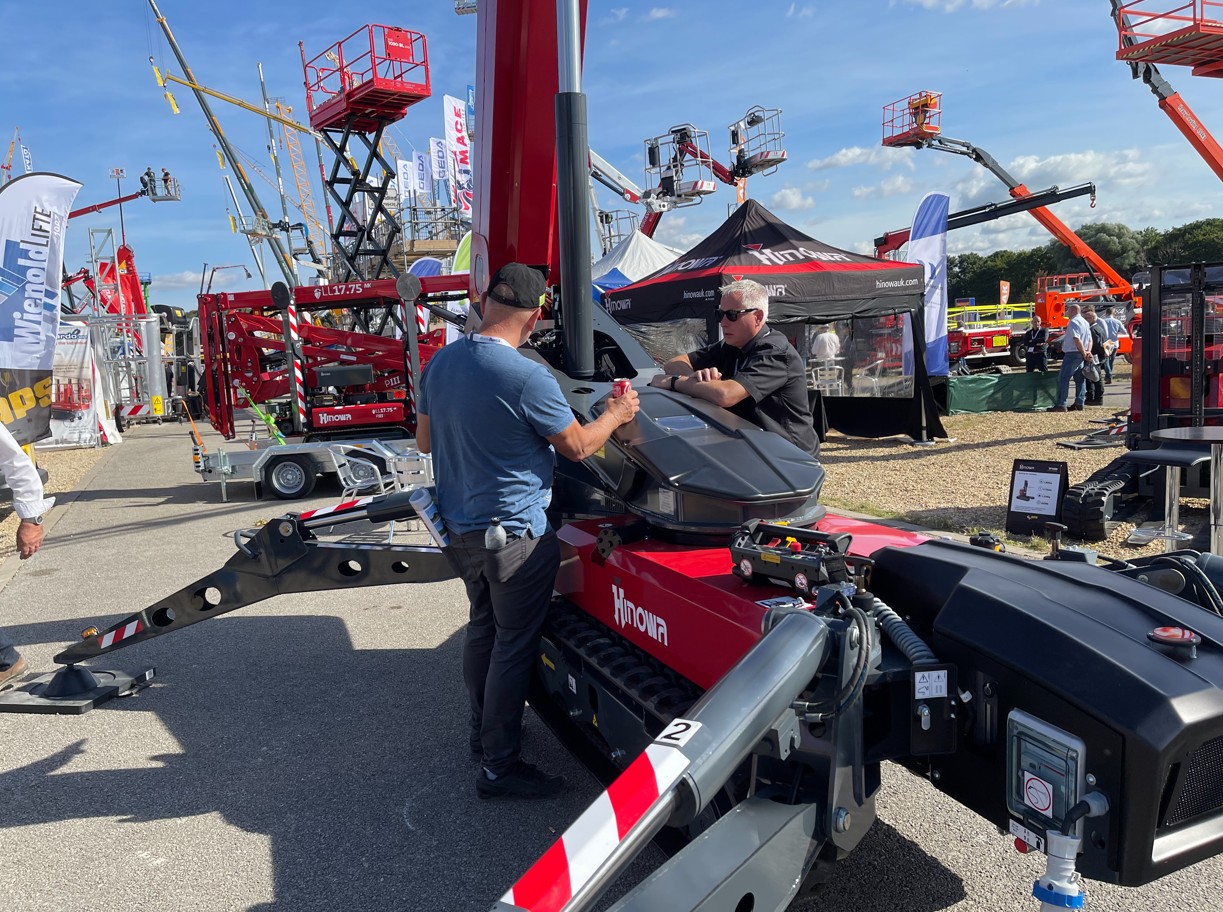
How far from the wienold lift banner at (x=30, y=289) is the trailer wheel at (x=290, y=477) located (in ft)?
8.00

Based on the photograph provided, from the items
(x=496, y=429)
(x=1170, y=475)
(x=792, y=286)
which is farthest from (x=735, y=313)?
(x=792, y=286)

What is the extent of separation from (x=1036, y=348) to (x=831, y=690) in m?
24.1

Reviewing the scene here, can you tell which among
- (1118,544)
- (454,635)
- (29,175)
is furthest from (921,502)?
(29,175)

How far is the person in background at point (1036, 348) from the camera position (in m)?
22.0

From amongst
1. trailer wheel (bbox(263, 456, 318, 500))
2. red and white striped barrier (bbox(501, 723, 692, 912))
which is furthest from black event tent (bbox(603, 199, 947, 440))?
red and white striped barrier (bbox(501, 723, 692, 912))

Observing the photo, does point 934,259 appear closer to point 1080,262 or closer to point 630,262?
point 630,262

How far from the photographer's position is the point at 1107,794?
177cm

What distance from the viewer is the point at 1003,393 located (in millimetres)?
16031

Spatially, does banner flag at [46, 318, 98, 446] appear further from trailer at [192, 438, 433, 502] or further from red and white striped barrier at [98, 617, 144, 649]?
red and white striped barrier at [98, 617, 144, 649]

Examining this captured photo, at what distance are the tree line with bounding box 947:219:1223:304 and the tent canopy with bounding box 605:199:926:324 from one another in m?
41.2

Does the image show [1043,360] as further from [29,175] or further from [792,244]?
[29,175]

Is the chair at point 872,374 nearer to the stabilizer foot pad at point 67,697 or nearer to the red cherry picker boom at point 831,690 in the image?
the red cherry picker boom at point 831,690

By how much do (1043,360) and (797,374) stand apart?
21.2 m

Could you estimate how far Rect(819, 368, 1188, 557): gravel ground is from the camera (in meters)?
7.58
